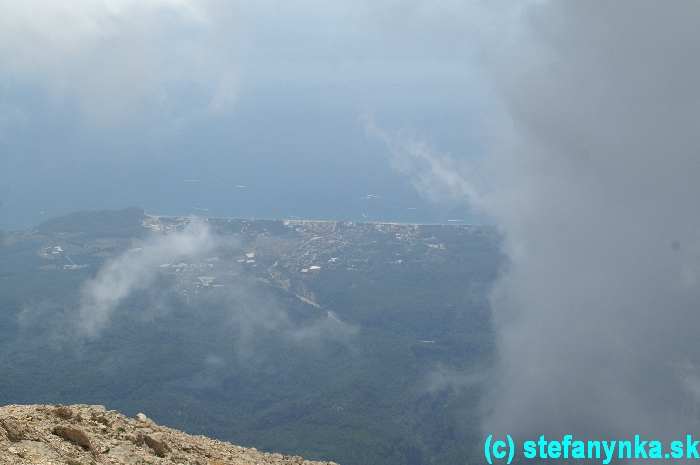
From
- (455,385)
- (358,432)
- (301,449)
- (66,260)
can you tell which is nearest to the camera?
(301,449)

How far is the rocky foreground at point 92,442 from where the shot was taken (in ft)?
73.2

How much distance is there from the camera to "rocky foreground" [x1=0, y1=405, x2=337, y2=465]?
73.2 feet

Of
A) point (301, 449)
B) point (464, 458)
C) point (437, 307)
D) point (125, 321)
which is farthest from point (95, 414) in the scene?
point (437, 307)

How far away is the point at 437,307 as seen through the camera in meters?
159

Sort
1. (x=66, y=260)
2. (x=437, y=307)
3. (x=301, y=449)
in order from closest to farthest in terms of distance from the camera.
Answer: (x=301, y=449)
(x=437, y=307)
(x=66, y=260)

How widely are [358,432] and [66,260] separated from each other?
100909 millimetres

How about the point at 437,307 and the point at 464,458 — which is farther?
the point at 437,307

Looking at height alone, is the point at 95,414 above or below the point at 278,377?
below

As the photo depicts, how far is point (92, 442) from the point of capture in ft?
82.8

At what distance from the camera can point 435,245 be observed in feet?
652

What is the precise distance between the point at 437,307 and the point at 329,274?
1178 inches

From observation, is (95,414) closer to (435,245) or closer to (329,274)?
(329,274)

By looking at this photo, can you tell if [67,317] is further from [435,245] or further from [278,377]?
[435,245]

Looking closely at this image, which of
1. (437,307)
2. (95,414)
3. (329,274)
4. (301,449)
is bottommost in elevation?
(95,414)
